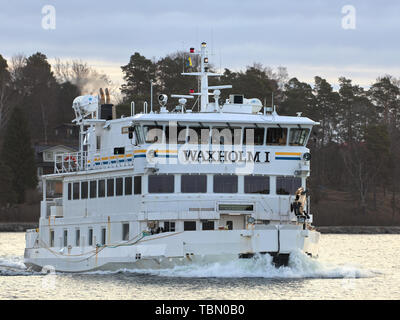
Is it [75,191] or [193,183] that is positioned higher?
[193,183]

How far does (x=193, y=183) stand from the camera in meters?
39.8

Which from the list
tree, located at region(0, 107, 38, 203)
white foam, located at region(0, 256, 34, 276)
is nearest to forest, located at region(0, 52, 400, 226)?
tree, located at region(0, 107, 38, 203)

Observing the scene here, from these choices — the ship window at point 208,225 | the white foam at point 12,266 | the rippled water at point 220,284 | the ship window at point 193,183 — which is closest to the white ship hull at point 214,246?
the rippled water at point 220,284

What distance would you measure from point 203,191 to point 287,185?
3.59 m

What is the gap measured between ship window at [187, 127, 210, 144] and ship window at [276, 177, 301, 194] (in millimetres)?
3430

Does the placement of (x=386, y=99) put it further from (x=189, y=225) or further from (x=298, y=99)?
(x=189, y=225)

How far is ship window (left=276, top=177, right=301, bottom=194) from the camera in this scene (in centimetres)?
4041

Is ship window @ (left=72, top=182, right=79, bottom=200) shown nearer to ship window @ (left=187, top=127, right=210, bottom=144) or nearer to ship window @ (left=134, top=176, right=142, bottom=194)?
ship window @ (left=134, top=176, right=142, bottom=194)

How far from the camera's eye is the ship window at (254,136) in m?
40.5

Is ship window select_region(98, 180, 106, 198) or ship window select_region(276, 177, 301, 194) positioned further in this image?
ship window select_region(98, 180, 106, 198)

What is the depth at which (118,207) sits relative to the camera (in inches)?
1628

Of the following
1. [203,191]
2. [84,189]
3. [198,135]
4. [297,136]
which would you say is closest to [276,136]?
[297,136]
